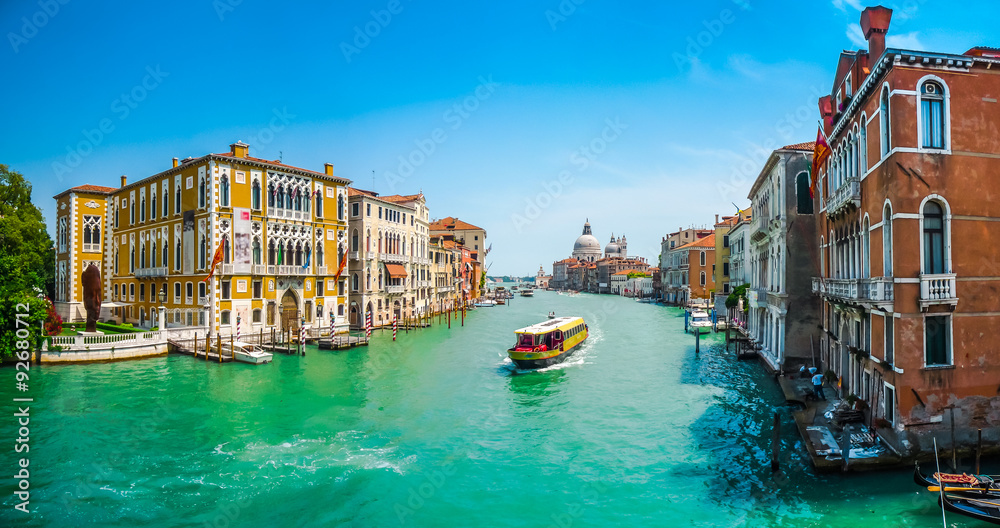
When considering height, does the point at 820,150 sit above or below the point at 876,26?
below

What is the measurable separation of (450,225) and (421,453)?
74970 mm

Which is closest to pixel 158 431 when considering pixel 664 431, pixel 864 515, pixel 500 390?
pixel 500 390

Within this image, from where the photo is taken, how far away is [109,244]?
38625 mm

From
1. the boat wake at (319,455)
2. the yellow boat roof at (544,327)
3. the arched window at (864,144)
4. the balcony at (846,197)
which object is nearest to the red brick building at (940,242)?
the arched window at (864,144)

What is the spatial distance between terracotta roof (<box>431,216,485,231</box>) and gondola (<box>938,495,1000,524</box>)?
77.6 metres

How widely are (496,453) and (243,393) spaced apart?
10773mm

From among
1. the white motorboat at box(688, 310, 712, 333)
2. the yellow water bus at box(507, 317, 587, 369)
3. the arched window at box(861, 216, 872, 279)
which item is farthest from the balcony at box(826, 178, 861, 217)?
the white motorboat at box(688, 310, 712, 333)

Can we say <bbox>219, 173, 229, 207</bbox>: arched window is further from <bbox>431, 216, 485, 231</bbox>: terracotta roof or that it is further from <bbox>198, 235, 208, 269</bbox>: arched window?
<bbox>431, 216, 485, 231</bbox>: terracotta roof

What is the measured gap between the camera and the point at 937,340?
11.3 metres

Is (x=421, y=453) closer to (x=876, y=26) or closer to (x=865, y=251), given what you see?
(x=865, y=251)

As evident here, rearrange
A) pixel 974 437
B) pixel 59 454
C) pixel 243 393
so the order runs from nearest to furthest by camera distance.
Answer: pixel 974 437
pixel 59 454
pixel 243 393

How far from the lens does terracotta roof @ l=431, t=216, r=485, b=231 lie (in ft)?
282

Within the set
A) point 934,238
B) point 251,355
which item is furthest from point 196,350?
point 934,238

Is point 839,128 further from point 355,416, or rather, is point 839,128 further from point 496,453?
point 355,416
